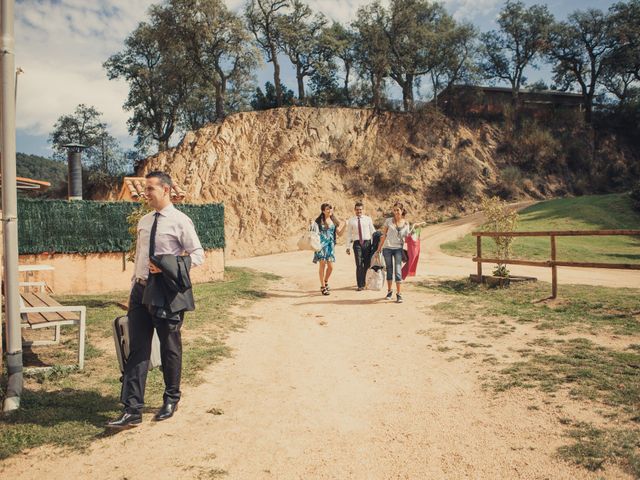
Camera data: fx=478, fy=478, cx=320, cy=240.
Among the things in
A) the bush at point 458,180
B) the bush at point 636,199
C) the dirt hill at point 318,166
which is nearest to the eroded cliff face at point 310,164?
the dirt hill at point 318,166

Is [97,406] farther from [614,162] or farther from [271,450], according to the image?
[614,162]

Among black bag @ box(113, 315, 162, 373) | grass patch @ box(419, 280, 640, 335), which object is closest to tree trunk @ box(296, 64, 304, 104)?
grass patch @ box(419, 280, 640, 335)

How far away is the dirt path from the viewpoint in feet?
11.1

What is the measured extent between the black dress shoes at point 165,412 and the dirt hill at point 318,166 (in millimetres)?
23266

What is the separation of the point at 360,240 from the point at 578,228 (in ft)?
55.2

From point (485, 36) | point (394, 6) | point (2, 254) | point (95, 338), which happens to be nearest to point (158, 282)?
point (2, 254)

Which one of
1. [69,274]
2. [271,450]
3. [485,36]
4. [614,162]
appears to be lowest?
[271,450]

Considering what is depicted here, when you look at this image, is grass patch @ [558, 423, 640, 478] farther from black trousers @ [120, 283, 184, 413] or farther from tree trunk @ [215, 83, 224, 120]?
tree trunk @ [215, 83, 224, 120]

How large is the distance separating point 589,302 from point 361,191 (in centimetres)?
2341

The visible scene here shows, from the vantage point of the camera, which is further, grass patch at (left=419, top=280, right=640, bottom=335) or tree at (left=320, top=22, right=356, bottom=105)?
tree at (left=320, top=22, right=356, bottom=105)

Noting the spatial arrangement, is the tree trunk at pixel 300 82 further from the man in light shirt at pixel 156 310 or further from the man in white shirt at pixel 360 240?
the man in light shirt at pixel 156 310

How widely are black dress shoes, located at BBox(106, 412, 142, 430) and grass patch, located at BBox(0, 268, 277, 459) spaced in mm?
103

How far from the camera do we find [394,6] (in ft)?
112

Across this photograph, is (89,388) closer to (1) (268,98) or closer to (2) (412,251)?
(2) (412,251)
